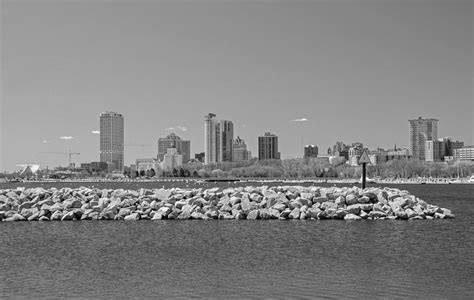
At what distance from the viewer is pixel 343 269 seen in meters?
14.3

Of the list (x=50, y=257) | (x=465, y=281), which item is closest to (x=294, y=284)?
(x=465, y=281)

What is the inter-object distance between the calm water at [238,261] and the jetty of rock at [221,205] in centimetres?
335

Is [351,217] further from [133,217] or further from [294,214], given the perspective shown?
[133,217]

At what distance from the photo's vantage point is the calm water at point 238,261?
478 inches

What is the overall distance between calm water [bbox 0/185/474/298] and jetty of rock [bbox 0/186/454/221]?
3351 mm

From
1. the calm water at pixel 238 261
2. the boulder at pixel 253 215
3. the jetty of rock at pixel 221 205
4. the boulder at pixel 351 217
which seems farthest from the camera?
the jetty of rock at pixel 221 205

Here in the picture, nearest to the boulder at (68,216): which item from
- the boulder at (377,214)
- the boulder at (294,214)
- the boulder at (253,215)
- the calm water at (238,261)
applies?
the calm water at (238,261)

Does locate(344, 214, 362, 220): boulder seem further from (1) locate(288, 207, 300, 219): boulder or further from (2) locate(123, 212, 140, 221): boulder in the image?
(2) locate(123, 212, 140, 221): boulder

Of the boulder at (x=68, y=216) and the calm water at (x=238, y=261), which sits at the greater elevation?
the boulder at (x=68, y=216)

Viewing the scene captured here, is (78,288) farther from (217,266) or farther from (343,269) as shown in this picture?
(343,269)

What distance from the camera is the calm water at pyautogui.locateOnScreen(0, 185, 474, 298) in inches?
478

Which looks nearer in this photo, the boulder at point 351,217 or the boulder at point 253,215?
the boulder at point 351,217

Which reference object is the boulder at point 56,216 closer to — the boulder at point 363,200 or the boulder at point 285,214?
the boulder at point 285,214

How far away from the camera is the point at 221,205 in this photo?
1209 inches
